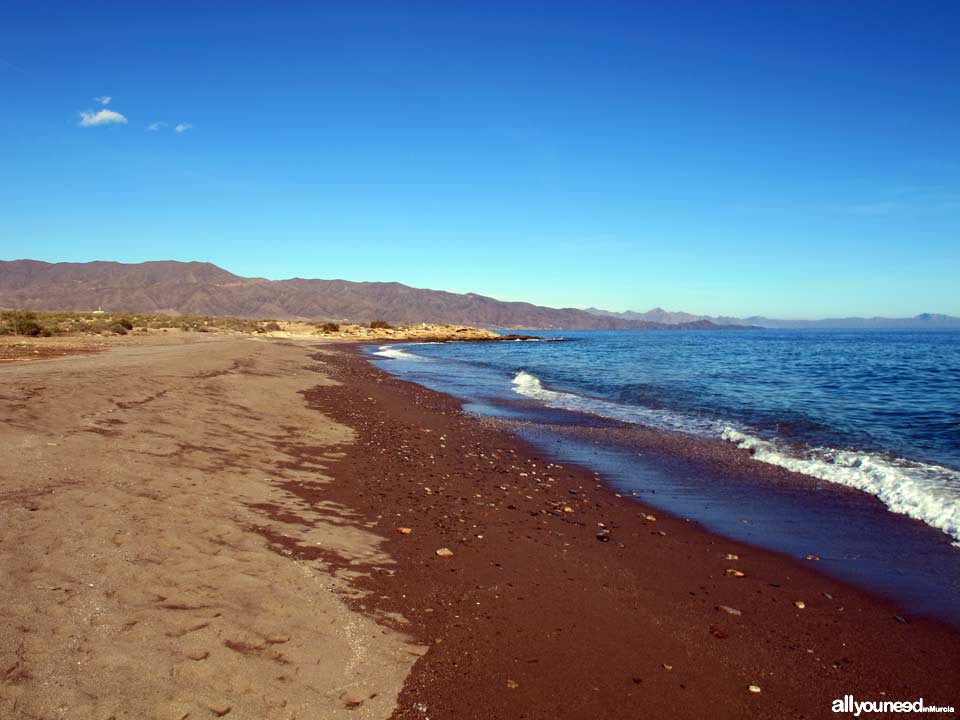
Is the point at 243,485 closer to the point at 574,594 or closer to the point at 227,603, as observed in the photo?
the point at 227,603

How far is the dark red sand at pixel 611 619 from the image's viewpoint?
3.80 metres

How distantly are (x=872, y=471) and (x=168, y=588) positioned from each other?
1112cm

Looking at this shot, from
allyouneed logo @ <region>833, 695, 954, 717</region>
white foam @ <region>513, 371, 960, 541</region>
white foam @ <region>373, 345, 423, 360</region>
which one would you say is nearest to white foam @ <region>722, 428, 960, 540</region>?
white foam @ <region>513, 371, 960, 541</region>

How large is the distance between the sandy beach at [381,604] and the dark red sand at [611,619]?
24 mm

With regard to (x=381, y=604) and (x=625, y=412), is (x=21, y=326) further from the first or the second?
(x=381, y=604)

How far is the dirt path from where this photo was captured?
3.26 metres

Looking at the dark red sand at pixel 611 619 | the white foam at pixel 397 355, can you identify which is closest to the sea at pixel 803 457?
the dark red sand at pixel 611 619

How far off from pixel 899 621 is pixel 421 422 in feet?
35.9

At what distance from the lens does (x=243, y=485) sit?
7.25 metres

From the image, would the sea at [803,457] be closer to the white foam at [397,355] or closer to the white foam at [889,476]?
the white foam at [889,476]

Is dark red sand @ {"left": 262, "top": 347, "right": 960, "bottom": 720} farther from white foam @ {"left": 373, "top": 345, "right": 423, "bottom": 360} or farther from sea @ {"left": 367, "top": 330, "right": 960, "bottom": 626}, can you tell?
white foam @ {"left": 373, "top": 345, "right": 423, "bottom": 360}

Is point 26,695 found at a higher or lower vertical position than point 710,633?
higher

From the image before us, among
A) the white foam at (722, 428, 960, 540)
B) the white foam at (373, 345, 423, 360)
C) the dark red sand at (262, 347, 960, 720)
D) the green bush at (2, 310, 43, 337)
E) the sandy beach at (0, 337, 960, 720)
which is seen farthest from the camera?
the white foam at (373, 345, 423, 360)

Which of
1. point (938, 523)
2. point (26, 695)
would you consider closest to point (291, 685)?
point (26, 695)
